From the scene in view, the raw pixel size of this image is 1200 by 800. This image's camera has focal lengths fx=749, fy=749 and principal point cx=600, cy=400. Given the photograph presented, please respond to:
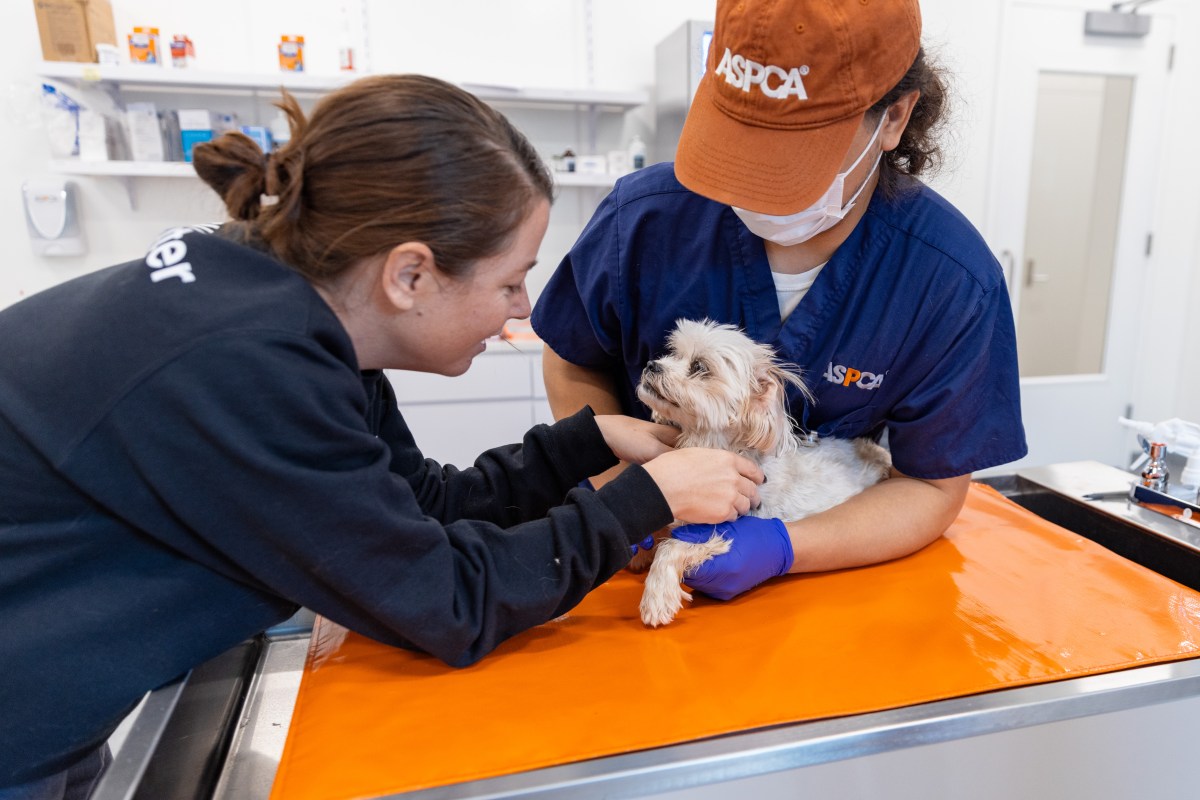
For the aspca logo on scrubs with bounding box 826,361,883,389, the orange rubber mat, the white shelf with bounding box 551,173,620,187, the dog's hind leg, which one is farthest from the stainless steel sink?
the white shelf with bounding box 551,173,620,187

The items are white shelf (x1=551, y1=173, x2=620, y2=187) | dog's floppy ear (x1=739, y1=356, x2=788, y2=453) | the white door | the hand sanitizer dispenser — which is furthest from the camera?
the white door

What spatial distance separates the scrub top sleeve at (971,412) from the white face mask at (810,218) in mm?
253

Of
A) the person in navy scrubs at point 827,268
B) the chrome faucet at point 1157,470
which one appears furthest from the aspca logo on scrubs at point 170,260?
the chrome faucet at point 1157,470

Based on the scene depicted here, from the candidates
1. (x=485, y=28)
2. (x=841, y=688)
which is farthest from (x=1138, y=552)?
(x=485, y=28)

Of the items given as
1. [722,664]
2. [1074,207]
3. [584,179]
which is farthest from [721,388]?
[1074,207]

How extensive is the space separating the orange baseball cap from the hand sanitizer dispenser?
3151 millimetres

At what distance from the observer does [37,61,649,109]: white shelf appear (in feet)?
9.20

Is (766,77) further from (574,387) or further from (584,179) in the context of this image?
(584,179)

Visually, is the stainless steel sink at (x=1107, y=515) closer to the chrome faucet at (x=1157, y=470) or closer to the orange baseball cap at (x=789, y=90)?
the chrome faucet at (x=1157, y=470)

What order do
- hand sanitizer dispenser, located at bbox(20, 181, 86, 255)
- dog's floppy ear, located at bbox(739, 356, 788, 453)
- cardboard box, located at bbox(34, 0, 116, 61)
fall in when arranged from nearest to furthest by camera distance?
dog's floppy ear, located at bbox(739, 356, 788, 453)
cardboard box, located at bbox(34, 0, 116, 61)
hand sanitizer dispenser, located at bbox(20, 181, 86, 255)

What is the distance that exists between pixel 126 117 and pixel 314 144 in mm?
2893

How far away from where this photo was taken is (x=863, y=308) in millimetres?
1138

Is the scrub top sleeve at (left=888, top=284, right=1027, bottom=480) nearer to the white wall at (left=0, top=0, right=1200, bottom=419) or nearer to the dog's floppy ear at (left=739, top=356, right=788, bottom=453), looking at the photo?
the dog's floppy ear at (left=739, top=356, right=788, bottom=453)

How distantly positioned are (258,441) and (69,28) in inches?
121
